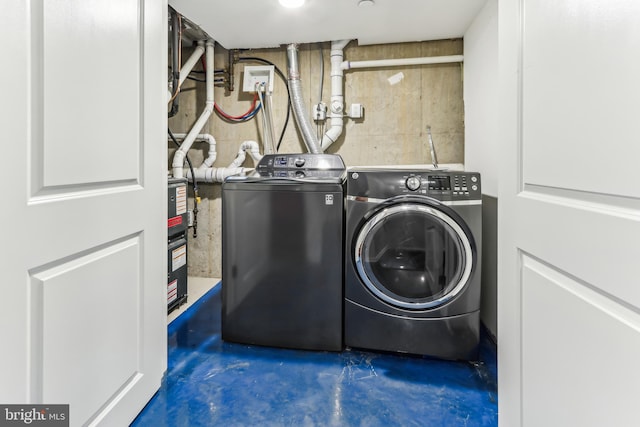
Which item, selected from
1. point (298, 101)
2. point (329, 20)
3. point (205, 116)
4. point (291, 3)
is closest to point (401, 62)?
point (329, 20)

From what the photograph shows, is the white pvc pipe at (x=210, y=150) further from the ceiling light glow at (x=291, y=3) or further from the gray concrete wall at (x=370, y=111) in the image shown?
the ceiling light glow at (x=291, y=3)

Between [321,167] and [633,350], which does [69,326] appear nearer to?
[633,350]

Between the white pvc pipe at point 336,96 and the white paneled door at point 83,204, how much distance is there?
5.01 feet

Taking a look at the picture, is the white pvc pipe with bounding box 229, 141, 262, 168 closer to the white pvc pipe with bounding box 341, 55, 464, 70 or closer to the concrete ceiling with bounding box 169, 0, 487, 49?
the concrete ceiling with bounding box 169, 0, 487, 49

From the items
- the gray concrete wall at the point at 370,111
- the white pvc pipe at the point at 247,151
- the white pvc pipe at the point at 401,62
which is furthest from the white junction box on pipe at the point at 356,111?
the white pvc pipe at the point at 247,151

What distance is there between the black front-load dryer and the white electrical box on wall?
1467 mm

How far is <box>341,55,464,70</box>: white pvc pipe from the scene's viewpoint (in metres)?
2.60

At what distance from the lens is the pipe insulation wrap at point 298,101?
8.97ft

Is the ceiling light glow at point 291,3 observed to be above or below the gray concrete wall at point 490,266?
above

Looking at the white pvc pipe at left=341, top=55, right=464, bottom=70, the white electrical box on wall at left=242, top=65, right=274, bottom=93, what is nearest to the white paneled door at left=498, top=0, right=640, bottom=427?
the white pvc pipe at left=341, top=55, right=464, bottom=70

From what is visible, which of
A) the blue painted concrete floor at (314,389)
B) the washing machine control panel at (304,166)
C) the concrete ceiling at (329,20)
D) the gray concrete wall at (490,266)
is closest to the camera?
the blue painted concrete floor at (314,389)

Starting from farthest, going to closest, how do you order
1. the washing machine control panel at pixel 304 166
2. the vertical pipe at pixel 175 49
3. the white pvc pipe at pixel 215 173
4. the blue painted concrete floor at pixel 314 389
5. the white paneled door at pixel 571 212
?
the white pvc pipe at pixel 215 173
the vertical pipe at pixel 175 49
the washing machine control panel at pixel 304 166
the blue painted concrete floor at pixel 314 389
the white paneled door at pixel 571 212

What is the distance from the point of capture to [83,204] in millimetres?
965

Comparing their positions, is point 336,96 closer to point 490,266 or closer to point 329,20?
point 329,20
